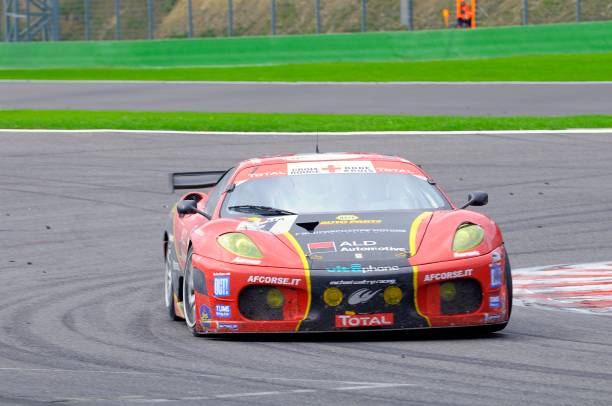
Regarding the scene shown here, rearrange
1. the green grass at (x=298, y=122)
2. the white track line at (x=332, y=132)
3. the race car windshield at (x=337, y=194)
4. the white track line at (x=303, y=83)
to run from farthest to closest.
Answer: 1. the white track line at (x=303, y=83)
2. the green grass at (x=298, y=122)
3. the white track line at (x=332, y=132)
4. the race car windshield at (x=337, y=194)

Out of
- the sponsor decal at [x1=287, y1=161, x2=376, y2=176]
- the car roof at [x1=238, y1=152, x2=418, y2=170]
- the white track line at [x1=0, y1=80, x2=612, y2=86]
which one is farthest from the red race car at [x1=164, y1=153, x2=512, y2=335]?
the white track line at [x1=0, y1=80, x2=612, y2=86]

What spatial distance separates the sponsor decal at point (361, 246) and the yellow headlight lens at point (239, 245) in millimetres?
475

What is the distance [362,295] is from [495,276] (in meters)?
0.81

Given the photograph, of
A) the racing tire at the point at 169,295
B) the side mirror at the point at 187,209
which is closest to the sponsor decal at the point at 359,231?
the side mirror at the point at 187,209

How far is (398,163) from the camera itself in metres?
9.55

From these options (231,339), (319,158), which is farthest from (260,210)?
(231,339)

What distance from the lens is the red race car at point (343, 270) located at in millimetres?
7766

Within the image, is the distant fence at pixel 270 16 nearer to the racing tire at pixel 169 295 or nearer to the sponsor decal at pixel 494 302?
the racing tire at pixel 169 295

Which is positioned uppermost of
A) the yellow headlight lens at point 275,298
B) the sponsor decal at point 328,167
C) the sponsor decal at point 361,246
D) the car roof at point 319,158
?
the car roof at point 319,158

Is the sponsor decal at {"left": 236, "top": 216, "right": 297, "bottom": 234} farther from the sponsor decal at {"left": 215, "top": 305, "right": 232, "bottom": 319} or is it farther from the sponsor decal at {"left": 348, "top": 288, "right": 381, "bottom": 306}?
the sponsor decal at {"left": 348, "top": 288, "right": 381, "bottom": 306}

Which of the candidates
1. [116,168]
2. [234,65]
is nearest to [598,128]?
[116,168]

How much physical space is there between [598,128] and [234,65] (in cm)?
2074

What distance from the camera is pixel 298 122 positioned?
2244 centimetres

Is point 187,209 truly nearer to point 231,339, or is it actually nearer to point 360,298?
point 231,339
